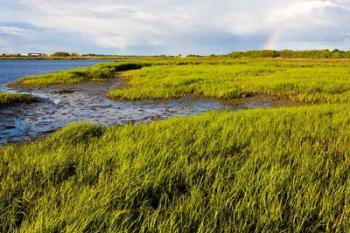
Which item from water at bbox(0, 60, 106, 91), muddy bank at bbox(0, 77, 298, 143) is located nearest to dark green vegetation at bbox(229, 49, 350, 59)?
water at bbox(0, 60, 106, 91)

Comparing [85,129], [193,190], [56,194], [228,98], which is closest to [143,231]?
[193,190]

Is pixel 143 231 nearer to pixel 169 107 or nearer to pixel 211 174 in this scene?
pixel 211 174

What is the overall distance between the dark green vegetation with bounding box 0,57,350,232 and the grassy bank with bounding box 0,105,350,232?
2cm

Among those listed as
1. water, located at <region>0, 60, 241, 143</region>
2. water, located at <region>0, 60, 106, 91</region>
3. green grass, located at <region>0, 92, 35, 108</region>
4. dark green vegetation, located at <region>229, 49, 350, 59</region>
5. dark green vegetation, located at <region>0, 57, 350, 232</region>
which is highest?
dark green vegetation, located at <region>229, 49, 350, 59</region>

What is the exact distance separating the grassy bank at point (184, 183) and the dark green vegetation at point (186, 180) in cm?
2

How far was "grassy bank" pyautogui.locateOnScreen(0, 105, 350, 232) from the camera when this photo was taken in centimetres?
450

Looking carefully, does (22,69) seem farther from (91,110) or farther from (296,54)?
(296,54)

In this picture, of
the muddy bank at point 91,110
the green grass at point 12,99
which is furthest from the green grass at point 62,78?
the green grass at point 12,99

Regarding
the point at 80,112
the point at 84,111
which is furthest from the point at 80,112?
the point at 84,111

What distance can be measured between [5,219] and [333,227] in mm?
4328

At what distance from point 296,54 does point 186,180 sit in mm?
94122

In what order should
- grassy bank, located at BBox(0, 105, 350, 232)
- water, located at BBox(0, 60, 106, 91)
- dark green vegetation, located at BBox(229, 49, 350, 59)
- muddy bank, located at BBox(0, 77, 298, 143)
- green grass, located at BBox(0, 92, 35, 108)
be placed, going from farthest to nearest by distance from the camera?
dark green vegetation, located at BBox(229, 49, 350, 59)
water, located at BBox(0, 60, 106, 91)
green grass, located at BBox(0, 92, 35, 108)
muddy bank, located at BBox(0, 77, 298, 143)
grassy bank, located at BBox(0, 105, 350, 232)

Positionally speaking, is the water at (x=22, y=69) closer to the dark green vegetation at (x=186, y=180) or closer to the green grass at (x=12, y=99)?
the green grass at (x=12, y=99)

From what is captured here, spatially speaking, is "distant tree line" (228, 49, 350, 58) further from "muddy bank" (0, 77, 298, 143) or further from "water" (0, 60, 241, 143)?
"water" (0, 60, 241, 143)
